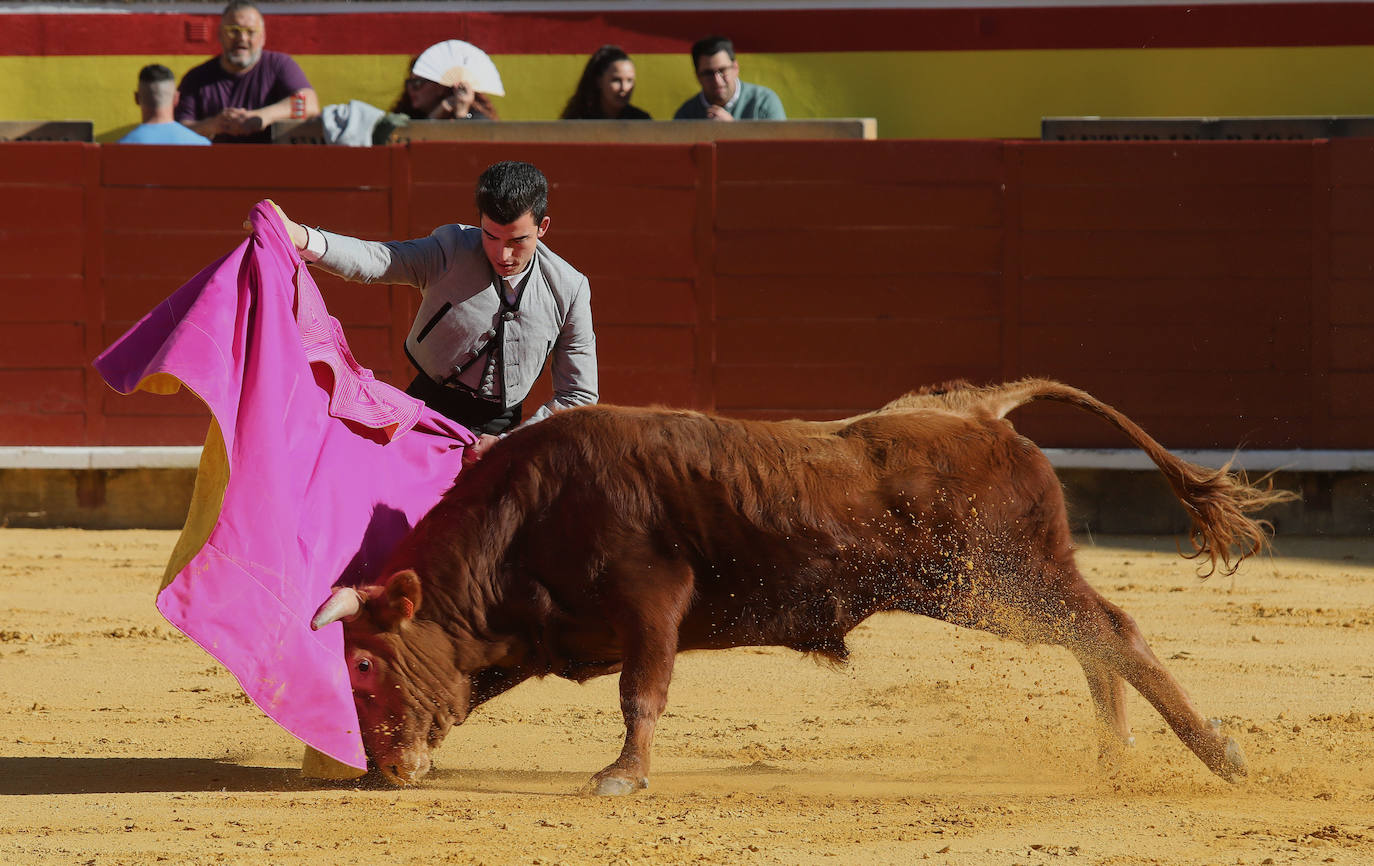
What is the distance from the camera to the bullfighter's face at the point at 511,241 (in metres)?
3.32

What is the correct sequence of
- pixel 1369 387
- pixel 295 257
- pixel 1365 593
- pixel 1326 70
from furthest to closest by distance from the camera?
pixel 1326 70, pixel 1369 387, pixel 1365 593, pixel 295 257

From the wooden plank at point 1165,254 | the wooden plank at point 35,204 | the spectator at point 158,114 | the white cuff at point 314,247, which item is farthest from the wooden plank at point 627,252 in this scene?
the white cuff at point 314,247

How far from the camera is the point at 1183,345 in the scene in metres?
6.81

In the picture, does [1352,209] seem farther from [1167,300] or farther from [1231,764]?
[1231,764]

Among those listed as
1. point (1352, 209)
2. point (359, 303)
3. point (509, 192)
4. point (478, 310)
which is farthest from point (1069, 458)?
point (509, 192)

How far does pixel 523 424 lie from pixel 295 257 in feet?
1.80

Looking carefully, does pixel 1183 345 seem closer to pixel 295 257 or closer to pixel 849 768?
pixel 849 768

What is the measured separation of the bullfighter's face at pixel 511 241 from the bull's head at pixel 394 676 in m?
0.66

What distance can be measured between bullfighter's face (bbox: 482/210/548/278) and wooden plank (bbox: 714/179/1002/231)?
11.5ft

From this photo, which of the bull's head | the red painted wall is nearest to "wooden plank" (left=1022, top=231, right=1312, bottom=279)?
the red painted wall

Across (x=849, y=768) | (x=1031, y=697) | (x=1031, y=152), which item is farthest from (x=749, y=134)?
(x=849, y=768)

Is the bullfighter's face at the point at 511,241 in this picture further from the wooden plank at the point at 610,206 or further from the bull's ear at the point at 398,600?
the wooden plank at the point at 610,206

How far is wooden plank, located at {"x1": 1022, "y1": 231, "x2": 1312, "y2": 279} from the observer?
678 centimetres

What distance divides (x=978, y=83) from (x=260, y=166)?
3.31m
